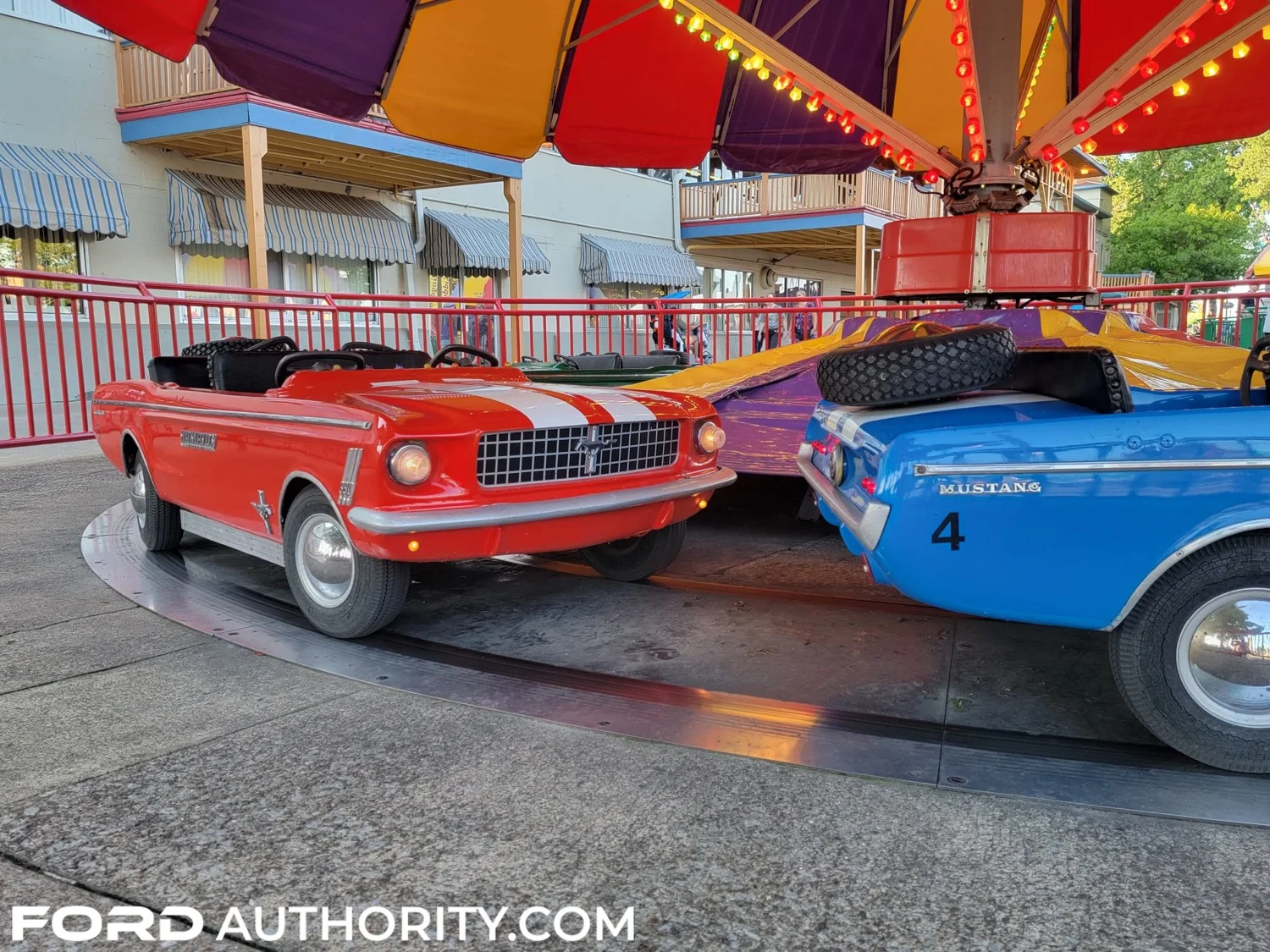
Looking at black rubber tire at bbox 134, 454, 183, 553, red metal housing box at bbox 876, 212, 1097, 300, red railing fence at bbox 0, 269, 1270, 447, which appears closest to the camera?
black rubber tire at bbox 134, 454, 183, 553

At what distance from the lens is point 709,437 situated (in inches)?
165

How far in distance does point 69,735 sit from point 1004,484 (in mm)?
2683

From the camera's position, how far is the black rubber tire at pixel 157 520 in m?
4.78

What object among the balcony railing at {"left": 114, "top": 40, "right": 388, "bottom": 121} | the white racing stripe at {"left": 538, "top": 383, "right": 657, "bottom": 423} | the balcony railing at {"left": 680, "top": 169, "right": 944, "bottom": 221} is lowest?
the white racing stripe at {"left": 538, "top": 383, "right": 657, "bottom": 423}

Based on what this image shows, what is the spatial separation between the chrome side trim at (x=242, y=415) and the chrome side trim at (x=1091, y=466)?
74.8 inches

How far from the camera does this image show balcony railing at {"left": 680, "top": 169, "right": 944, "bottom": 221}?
21.4 m

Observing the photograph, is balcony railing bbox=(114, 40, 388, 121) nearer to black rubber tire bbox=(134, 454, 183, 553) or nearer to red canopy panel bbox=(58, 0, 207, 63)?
red canopy panel bbox=(58, 0, 207, 63)

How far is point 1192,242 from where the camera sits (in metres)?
41.9

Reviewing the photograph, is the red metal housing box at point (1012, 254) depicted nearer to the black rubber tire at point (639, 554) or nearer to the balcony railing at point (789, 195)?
the black rubber tire at point (639, 554)

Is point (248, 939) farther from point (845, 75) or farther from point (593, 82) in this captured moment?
point (845, 75)

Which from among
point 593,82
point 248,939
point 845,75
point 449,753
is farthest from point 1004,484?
point 845,75

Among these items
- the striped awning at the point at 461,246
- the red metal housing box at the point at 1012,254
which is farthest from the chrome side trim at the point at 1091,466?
the striped awning at the point at 461,246

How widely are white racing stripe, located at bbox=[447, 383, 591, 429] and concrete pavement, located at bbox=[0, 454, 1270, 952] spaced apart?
43.8 inches

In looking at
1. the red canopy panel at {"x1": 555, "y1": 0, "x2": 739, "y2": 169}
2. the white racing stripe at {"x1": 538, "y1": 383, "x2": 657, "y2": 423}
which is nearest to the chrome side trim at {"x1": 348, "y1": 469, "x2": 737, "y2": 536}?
the white racing stripe at {"x1": 538, "y1": 383, "x2": 657, "y2": 423}
